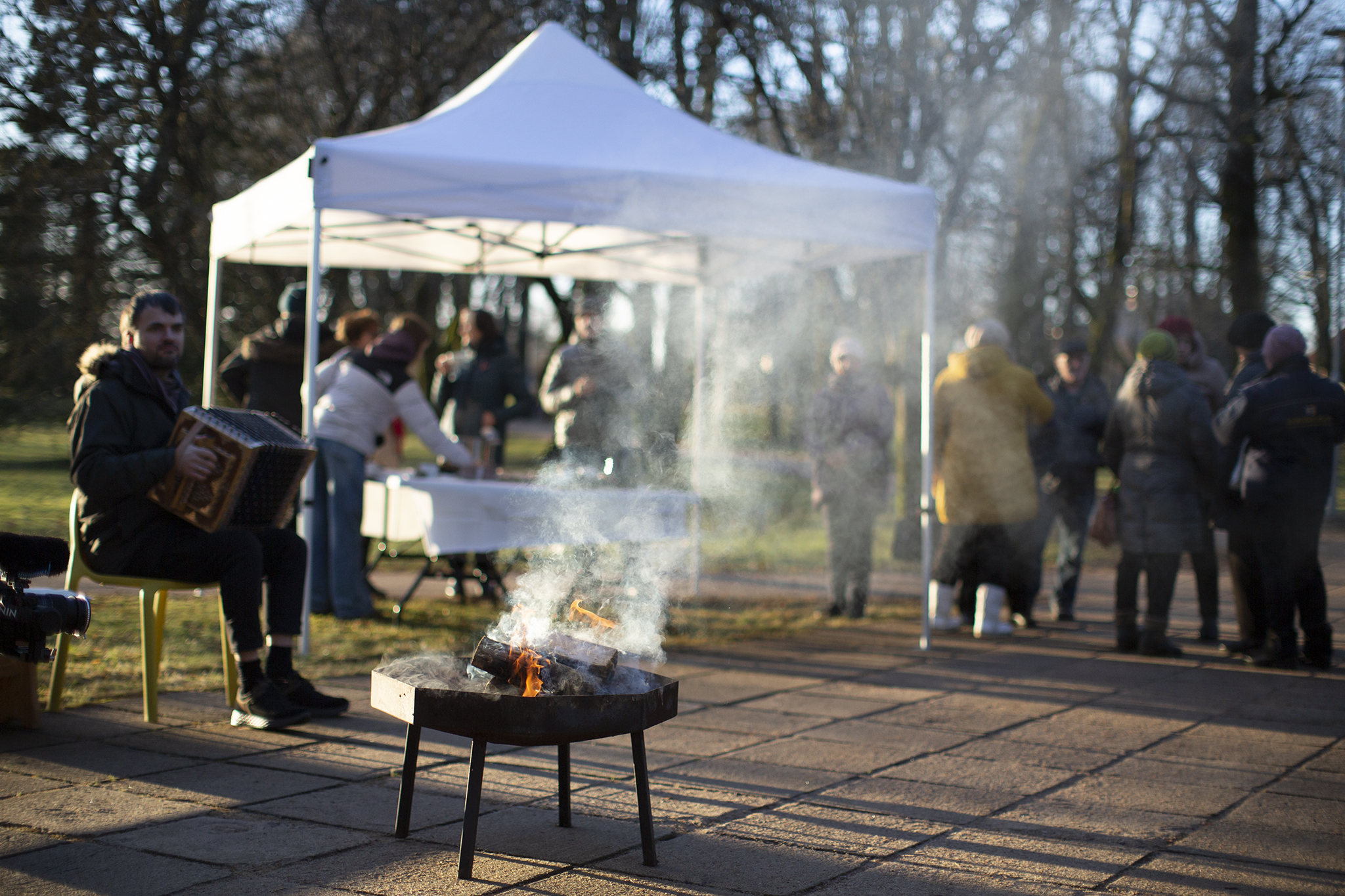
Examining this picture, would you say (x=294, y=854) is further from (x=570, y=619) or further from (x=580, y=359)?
(x=580, y=359)

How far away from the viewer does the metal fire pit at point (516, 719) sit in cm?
286

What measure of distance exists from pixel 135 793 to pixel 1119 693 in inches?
176

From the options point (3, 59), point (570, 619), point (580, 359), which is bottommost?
point (570, 619)

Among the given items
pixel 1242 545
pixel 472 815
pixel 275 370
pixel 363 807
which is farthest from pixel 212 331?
pixel 1242 545

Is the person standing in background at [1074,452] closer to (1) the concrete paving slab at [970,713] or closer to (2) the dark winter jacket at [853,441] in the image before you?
→ (2) the dark winter jacket at [853,441]

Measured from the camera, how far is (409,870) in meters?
3.00

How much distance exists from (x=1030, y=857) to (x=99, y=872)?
2592 millimetres

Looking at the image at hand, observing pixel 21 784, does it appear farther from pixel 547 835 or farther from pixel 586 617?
pixel 586 617

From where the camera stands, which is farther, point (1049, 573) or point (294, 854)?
point (1049, 573)

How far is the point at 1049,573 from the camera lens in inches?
409

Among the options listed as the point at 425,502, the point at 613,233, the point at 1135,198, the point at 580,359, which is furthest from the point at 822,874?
the point at 1135,198

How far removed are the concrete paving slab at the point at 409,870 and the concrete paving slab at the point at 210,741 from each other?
1.27m

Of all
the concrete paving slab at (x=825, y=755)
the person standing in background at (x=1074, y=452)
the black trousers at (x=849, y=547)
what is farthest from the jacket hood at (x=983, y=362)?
the concrete paving slab at (x=825, y=755)

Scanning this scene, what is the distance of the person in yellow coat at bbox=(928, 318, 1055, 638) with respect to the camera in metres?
6.91
